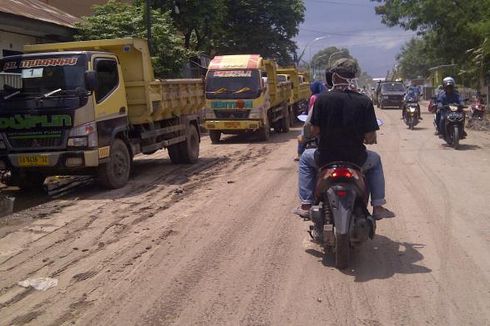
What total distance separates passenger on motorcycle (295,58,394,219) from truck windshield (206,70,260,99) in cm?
1249

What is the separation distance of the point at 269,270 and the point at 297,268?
0.26 m

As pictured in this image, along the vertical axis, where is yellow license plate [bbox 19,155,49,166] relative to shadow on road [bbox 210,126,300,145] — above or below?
above

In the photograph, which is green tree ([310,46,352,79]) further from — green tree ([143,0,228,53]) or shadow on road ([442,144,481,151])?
shadow on road ([442,144,481,151])

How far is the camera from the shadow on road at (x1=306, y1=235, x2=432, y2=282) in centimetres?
510

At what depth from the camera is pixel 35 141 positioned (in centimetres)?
930

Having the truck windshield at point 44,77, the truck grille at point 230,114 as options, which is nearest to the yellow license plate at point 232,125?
the truck grille at point 230,114

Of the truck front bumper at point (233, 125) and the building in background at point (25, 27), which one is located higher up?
the building in background at point (25, 27)

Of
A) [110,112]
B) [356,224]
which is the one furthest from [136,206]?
[356,224]

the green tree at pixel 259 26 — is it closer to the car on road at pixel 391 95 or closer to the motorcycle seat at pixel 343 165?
the car on road at pixel 391 95

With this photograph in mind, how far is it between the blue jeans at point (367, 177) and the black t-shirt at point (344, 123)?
0.73 ft

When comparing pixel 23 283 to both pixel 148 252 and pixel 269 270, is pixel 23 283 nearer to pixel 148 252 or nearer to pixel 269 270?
pixel 148 252

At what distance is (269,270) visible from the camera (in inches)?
206

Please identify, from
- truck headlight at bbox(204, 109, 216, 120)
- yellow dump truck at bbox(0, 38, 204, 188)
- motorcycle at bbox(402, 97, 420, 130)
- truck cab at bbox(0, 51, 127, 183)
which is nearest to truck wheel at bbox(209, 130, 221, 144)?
truck headlight at bbox(204, 109, 216, 120)

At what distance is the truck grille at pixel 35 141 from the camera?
9.20 metres
